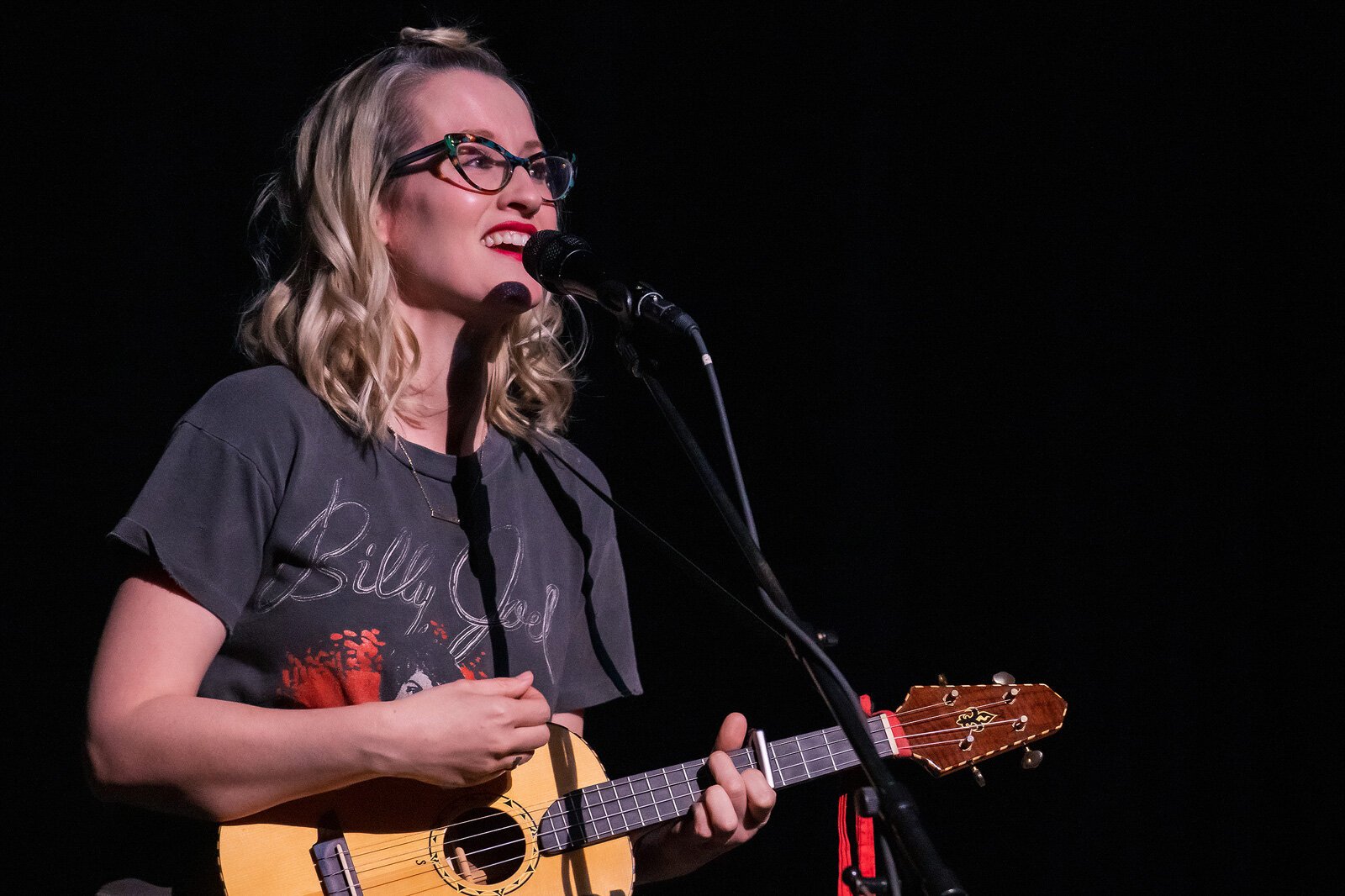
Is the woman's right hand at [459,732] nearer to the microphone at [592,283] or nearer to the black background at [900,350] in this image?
the microphone at [592,283]

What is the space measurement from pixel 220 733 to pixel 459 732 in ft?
1.06

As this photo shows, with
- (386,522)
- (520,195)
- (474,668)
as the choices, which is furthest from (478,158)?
(474,668)

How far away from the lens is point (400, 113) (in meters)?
1.92

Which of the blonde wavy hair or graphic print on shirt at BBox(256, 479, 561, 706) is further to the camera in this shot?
the blonde wavy hair

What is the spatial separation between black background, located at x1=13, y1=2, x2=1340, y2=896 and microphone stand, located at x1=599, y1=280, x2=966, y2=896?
102 centimetres

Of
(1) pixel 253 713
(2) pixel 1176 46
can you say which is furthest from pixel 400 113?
(2) pixel 1176 46

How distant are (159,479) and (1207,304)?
86.6 inches

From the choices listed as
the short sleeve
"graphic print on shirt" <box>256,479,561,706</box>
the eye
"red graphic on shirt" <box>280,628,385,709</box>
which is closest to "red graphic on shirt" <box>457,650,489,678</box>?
"graphic print on shirt" <box>256,479,561,706</box>

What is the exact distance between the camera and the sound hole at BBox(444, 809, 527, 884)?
161cm

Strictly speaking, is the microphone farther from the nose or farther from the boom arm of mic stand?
the nose

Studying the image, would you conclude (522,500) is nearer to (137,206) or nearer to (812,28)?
(137,206)

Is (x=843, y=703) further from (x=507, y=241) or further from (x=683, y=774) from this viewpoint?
(x=507, y=241)

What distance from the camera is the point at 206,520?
1541mm

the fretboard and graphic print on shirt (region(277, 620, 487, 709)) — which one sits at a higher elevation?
graphic print on shirt (region(277, 620, 487, 709))
